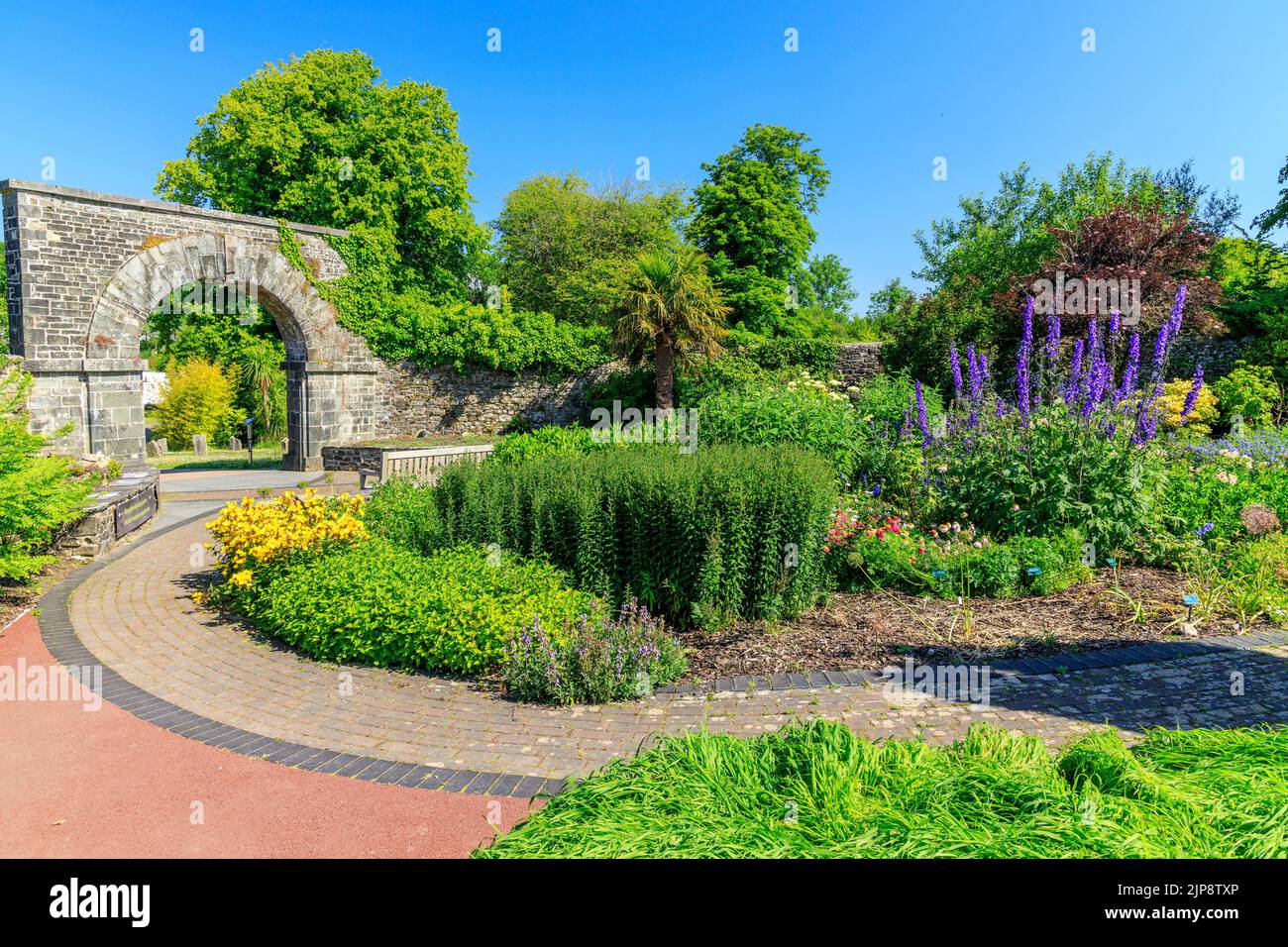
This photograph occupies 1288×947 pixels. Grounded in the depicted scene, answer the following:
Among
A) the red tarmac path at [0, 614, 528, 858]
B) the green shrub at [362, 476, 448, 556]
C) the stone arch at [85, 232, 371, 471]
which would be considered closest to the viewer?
the red tarmac path at [0, 614, 528, 858]

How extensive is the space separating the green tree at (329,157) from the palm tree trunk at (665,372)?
1057 centimetres

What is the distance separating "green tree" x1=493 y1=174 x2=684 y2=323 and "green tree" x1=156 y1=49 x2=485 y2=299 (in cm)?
713

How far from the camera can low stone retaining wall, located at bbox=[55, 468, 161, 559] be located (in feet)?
29.9

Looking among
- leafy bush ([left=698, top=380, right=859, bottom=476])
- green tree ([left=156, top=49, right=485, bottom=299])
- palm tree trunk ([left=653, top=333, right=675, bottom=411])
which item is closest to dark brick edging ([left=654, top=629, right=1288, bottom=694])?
leafy bush ([left=698, top=380, right=859, bottom=476])

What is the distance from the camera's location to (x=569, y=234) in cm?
3394

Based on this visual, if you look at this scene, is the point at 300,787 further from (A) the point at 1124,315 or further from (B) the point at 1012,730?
(A) the point at 1124,315

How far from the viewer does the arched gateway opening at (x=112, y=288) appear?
14.9 metres

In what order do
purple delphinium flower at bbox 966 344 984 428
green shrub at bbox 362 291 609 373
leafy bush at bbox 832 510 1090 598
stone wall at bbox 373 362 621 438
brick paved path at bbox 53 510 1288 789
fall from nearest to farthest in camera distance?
brick paved path at bbox 53 510 1288 789
leafy bush at bbox 832 510 1090 598
purple delphinium flower at bbox 966 344 984 428
green shrub at bbox 362 291 609 373
stone wall at bbox 373 362 621 438

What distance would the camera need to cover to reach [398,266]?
2439cm

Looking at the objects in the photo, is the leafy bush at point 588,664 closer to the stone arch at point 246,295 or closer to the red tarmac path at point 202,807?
the red tarmac path at point 202,807

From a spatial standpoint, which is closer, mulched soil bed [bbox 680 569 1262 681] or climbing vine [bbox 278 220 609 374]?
mulched soil bed [bbox 680 569 1262 681]

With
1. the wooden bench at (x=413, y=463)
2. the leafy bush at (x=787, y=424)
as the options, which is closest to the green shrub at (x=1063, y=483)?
the leafy bush at (x=787, y=424)

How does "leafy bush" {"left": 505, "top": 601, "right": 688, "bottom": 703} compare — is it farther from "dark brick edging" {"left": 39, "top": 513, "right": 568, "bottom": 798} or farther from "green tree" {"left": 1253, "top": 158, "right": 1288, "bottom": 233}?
"green tree" {"left": 1253, "top": 158, "right": 1288, "bottom": 233}
